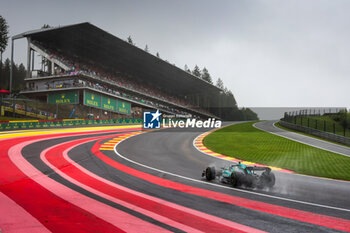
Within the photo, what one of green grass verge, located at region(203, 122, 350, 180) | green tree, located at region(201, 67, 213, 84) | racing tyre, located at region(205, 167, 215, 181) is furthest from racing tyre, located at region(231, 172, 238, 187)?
green tree, located at region(201, 67, 213, 84)

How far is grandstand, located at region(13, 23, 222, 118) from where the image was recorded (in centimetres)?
4331

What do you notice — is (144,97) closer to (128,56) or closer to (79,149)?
(128,56)

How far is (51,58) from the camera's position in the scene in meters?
45.3

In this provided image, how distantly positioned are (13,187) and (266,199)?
7992 mm

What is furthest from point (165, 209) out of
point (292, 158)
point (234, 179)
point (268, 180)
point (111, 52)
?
point (111, 52)

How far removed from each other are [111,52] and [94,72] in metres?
5.84

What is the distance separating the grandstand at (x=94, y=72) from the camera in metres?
43.3

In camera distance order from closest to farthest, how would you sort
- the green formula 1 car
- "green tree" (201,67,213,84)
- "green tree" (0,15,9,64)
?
the green formula 1 car
"green tree" (0,15,9,64)
"green tree" (201,67,213,84)

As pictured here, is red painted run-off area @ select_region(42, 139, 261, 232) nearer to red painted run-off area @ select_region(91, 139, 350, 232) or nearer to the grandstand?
red painted run-off area @ select_region(91, 139, 350, 232)

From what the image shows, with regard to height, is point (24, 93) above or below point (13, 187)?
above

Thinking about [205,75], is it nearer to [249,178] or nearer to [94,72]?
[94,72]

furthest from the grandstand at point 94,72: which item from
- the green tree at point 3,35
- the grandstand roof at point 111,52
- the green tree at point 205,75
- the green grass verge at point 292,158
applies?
the green tree at point 205,75

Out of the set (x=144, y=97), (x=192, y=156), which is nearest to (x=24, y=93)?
(x=144, y=97)

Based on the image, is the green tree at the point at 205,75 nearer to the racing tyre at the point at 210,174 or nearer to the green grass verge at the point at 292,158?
the green grass verge at the point at 292,158
